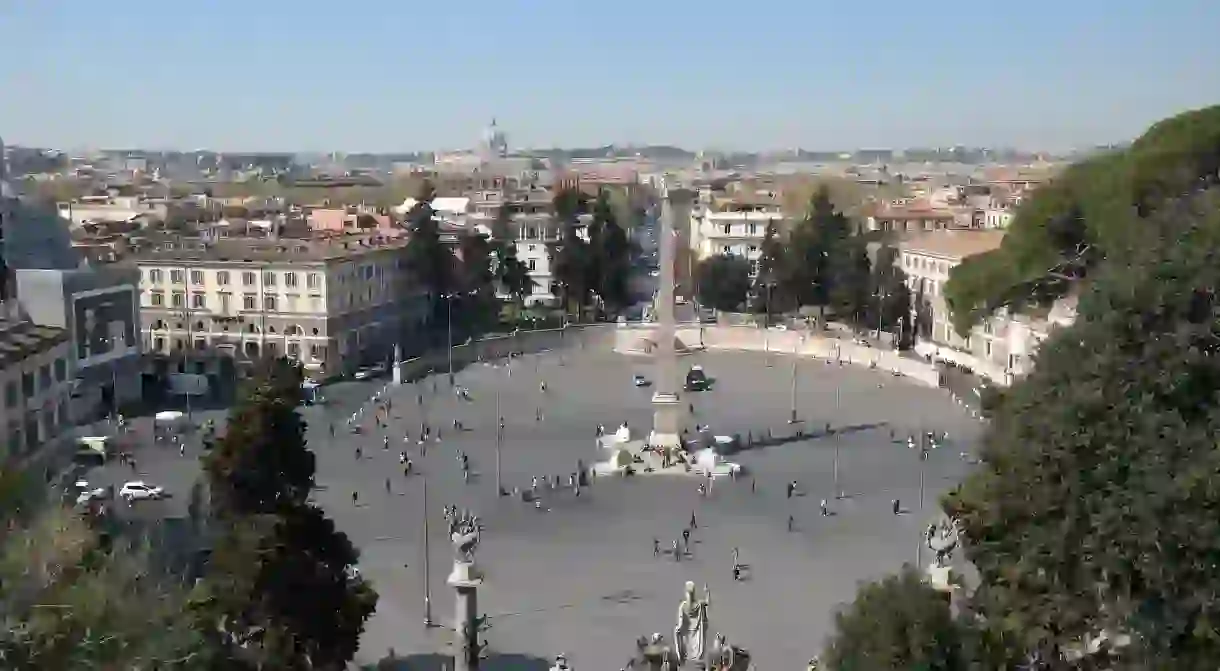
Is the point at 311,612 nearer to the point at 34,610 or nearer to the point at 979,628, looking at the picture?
the point at 34,610

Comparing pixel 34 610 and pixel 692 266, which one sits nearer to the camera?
pixel 34 610

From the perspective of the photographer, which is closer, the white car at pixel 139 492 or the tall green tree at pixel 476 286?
the white car at pixel 139 492

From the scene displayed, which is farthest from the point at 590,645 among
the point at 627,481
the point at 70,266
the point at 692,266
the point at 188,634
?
the point at 692,266

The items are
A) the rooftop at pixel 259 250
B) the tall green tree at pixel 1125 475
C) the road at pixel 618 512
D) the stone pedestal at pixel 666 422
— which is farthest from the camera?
the rooftop at pixel 259 250

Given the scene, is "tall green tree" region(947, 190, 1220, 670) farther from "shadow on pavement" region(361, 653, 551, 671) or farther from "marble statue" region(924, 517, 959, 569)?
"shadow on pavement" region(361, 653, 551, 671)

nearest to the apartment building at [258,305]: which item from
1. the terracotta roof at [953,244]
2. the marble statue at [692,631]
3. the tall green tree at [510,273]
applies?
the tall green tree at [510,273]

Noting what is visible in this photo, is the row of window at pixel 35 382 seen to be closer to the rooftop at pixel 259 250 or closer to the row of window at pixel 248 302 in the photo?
the row of window at pixel 248 302

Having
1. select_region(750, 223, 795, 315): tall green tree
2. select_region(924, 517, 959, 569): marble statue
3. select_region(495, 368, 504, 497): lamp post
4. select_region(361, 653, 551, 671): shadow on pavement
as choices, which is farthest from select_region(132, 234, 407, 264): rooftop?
select_region(924, 517, 959, 569): marble statue
